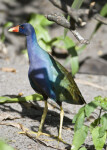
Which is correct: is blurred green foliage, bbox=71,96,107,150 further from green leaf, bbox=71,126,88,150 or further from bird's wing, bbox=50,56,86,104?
bird's wing, bbox=50,56,86,104

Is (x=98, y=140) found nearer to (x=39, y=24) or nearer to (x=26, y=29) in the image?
(x=26, y=29)

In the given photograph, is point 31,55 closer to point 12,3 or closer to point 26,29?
point 26,29

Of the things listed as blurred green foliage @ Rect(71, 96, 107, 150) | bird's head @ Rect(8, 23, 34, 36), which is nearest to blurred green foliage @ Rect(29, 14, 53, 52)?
bird's head @ Rect(8, 23, 34, 36)

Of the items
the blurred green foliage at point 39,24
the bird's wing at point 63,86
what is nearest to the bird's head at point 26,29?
the bird's wing at point 63,86

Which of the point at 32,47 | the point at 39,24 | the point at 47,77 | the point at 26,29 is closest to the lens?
the point at 47,77

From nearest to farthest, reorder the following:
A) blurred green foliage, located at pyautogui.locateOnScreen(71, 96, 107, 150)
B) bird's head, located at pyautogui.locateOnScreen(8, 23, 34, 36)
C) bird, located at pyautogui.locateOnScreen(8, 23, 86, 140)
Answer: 1. blurred green foliage, located at pyautogui.locateOnScreen(71, 96, 107, 150)
2. bird, located at pyautogui.locateOnScreen(8, 23, 86, 140)
3. bird's head, located at pyautogui.locateOnScreen(8, 23, 34, 36)

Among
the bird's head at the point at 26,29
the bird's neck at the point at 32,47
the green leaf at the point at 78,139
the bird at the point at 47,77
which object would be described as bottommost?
the green leaf at the point at 78,139

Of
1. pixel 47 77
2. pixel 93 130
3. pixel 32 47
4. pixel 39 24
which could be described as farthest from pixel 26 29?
pixel 39 24

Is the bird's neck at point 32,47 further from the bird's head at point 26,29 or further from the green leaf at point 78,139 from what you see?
the green leaf at point 78,139

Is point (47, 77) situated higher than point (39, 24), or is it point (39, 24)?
point (47, 77)

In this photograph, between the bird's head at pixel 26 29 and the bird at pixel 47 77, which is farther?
the bird's head at pixel 26 29

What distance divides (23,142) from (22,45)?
4.57m

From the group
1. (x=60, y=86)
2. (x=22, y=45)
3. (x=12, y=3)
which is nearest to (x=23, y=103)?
(x=60, y=86)

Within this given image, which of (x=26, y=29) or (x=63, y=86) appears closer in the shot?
(x=63, y=86)
